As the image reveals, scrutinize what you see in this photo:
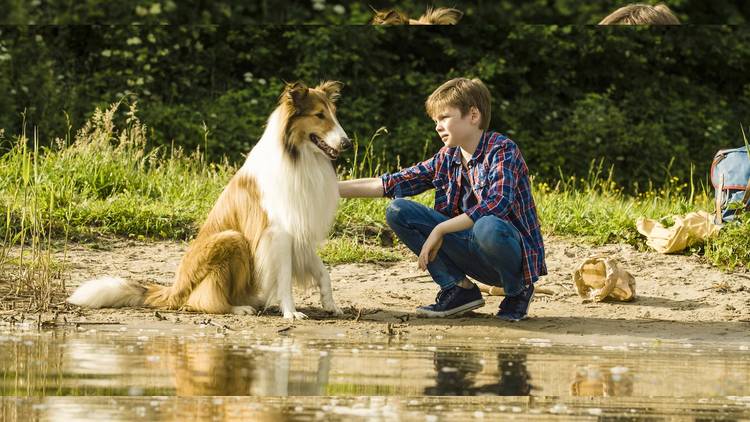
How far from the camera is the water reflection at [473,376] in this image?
187 inches

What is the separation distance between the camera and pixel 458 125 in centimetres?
692

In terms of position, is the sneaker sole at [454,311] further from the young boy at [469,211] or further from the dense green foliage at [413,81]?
the dense green foliage at [413,81]

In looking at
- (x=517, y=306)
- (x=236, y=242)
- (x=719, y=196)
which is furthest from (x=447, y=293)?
(x=719, y=196)

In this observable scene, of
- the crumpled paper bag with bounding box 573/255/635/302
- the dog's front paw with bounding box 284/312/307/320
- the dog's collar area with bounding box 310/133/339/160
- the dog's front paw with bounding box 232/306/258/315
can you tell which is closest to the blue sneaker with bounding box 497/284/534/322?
the crumpled paper bag with bounding box 573/255/635/302

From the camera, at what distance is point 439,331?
6.75m

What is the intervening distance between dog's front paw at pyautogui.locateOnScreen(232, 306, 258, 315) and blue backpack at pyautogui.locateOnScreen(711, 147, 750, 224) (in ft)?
13.0

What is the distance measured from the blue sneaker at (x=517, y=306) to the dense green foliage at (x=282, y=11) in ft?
27.0

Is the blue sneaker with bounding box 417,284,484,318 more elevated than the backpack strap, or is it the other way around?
→ the backpack strap

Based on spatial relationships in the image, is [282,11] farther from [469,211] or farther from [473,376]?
[473,376]

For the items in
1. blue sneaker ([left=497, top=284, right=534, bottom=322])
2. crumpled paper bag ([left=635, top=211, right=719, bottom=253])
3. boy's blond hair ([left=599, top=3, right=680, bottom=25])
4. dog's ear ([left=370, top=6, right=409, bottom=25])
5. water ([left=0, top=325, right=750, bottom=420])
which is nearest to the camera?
water ([left=0, top=325, right=750, bottom=420])

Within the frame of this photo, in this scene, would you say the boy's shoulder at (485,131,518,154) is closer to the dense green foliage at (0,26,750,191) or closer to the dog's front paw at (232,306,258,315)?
the dog's front paw at (232,306,258,315)

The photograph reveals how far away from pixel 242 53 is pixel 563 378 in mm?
11867

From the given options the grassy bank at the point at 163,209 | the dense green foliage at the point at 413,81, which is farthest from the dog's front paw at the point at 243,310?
the dense green foliage at the point at 413,81

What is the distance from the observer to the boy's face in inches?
273
